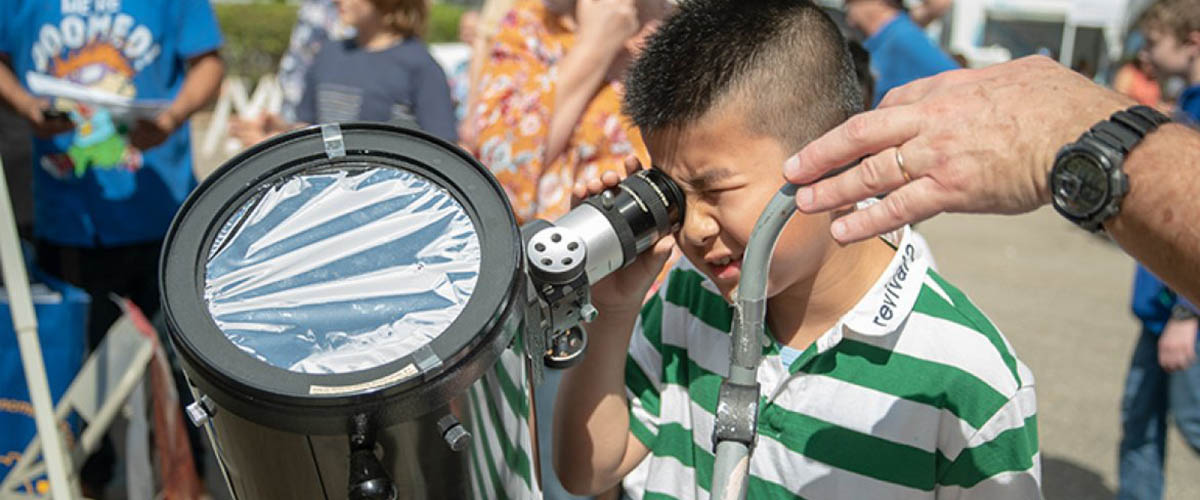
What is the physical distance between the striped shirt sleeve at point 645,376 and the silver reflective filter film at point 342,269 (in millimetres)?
647

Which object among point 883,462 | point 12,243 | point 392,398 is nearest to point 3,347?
point 12,243

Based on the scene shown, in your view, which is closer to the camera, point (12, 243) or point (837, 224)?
point (837, 224)

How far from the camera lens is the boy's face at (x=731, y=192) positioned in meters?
1.30

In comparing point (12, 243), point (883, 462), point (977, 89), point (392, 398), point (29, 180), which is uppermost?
point (977, 89)

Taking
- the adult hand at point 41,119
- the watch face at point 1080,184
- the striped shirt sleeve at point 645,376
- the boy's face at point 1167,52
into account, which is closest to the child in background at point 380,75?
the adult hand at point 41,119

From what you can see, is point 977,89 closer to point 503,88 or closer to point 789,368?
point 789,368

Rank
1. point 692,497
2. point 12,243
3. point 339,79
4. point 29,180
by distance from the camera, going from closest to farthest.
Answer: point 692,497 → point 12,243 → point 339,79 → point 29,180

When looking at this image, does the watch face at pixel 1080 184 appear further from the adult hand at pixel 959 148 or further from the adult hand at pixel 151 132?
the adult hand at pixel 151 132

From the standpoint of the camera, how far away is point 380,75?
307 centimetres

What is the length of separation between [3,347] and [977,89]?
2.17 meters

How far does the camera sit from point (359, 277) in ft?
3.17

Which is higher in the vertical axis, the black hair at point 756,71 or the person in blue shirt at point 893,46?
the black hair at point 756,71

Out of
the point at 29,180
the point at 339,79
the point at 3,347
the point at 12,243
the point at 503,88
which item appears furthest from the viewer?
the point at 29,180

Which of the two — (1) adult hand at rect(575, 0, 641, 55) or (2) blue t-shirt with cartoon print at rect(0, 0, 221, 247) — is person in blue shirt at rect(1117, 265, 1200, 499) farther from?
(2) blue t-shirt with cartoon print at rect(0, 0, 221, 247)
